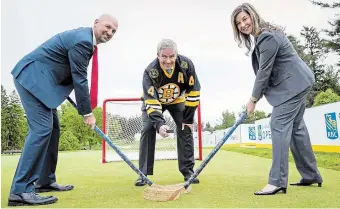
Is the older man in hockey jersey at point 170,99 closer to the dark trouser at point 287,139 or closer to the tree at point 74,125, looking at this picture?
the dark trouser at point 287,139

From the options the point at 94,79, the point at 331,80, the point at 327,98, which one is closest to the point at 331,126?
the point at 94,79

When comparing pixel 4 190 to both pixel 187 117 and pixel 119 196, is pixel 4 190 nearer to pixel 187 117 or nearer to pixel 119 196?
pixel 119 196

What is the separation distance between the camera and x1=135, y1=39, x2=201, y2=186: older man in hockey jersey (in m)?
3.51

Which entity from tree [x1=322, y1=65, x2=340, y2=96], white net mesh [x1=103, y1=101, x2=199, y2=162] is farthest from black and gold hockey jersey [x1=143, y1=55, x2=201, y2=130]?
tree [x1=322, y1=65, x2=340, y2=96]

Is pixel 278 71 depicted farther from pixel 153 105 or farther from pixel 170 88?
pixel 153 105

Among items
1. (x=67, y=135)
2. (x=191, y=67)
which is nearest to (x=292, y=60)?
(x=191, y=67)

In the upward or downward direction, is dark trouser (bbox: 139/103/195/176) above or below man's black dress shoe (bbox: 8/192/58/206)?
above

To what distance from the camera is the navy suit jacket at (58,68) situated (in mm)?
2824

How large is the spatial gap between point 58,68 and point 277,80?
186 centimetres

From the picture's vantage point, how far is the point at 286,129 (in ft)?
10.2

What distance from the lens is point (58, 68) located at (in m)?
2.92

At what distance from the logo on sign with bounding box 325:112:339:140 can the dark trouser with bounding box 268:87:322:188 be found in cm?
563

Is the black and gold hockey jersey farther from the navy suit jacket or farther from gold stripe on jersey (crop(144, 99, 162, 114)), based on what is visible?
the navy suit jacket

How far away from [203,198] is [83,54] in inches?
57.7
